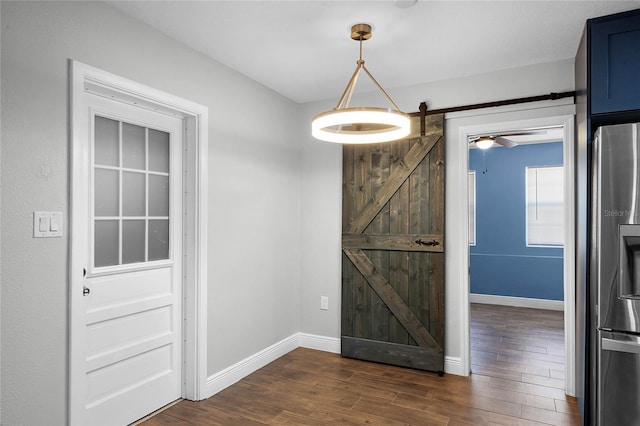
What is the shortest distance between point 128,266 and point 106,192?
0.49 meters

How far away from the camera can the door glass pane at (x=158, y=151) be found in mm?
2746

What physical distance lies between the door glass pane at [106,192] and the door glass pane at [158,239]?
30cm

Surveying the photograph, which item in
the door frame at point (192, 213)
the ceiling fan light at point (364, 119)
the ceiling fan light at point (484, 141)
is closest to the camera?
the ceiling fan light at point (364, 119)

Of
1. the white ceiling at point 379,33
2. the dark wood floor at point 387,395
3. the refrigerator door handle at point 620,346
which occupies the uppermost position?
the white ceiling at point 379,33

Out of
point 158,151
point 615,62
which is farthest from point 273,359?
point 615,62

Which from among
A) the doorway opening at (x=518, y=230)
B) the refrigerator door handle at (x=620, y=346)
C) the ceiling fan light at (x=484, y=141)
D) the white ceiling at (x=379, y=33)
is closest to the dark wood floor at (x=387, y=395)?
the refrigerator door handle at (x=620, y=346)

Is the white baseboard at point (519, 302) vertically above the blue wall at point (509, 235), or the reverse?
the blue wall at point (509, 235)

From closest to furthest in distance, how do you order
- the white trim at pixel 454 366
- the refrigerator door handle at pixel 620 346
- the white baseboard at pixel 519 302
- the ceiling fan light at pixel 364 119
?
the refrigerator door handle at pixel 620 346 < the ceiling fan light at pixel 364 119 < the white trim at pixel 454 366 < the white baseboard at pixel 519 302

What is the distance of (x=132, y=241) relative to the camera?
8.57 ft

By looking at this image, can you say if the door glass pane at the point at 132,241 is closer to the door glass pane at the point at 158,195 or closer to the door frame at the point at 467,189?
the door glass pane at the point at 158,195

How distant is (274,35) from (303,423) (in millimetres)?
2576

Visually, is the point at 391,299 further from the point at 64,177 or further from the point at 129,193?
the point at 64,177

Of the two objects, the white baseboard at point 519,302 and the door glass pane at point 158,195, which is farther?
the white baseboard at point 519,302

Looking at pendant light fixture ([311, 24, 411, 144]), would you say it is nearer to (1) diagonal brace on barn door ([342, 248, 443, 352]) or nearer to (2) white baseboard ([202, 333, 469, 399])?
(1) diagonal brace on barn door ([342, 248, 443, 352])
